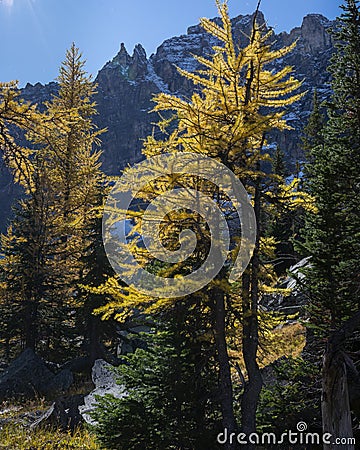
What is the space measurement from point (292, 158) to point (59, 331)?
427ft

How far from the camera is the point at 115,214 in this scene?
6.13 metres

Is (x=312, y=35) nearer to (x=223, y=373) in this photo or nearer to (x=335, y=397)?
(x=223, y=373)

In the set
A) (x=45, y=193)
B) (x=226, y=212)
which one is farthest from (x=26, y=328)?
(x=226, y=212)

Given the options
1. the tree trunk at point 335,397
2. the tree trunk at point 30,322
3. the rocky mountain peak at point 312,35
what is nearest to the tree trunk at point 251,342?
the tree trunk at point 335,397

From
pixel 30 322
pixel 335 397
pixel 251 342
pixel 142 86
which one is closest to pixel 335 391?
pixel 335 397

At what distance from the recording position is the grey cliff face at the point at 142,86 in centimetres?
14312

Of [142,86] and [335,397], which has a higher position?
[142,86]

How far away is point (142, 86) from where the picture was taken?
167875 millimetres

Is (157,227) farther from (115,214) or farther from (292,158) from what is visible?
(292,158)

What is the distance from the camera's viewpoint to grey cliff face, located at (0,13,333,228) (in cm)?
14312

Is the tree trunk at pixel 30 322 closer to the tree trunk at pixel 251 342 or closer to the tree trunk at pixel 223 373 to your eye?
the tree trunk at pixel 223 373

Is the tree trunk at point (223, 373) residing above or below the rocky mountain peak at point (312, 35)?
below

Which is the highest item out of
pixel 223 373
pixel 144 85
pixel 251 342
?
pixel 144 85

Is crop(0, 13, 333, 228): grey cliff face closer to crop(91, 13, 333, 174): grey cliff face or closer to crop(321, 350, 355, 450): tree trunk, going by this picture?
crop(91, 13, 333, 174): grey cliff face
